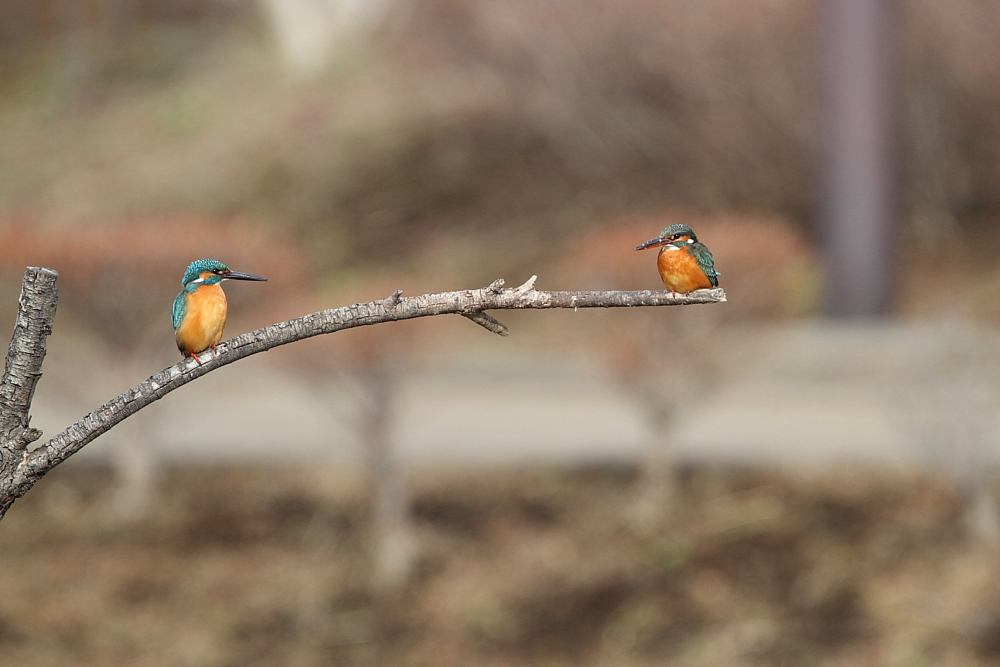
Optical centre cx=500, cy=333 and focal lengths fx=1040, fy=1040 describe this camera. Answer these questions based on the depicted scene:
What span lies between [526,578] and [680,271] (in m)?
6.59

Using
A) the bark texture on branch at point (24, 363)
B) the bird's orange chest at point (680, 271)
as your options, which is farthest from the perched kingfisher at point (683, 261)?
the bark texture on branch at point (24, 363)

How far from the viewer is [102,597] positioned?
748 cm

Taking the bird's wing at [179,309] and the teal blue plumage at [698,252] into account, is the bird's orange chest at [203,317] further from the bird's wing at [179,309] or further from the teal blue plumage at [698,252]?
the teal blue plumage at [698,252]

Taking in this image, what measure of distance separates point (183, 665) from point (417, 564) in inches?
72.4

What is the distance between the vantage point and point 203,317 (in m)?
1.23

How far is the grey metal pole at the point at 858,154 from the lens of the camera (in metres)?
12.3

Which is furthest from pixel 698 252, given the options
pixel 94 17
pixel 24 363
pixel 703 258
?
pixel 94 17

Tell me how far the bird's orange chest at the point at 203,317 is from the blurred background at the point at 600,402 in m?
5.88

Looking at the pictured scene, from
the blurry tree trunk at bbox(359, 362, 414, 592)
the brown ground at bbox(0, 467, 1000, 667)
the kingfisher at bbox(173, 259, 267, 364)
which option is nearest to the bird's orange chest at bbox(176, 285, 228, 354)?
the kingfisher at bbox(173, 259, 267, 364)

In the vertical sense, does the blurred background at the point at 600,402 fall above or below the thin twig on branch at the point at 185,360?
above

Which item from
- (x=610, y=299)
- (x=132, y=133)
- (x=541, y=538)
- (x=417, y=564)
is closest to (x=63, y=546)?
(x=417, y=564)

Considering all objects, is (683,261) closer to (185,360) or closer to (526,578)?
(185,360)

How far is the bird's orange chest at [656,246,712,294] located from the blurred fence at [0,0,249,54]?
33.4 meters

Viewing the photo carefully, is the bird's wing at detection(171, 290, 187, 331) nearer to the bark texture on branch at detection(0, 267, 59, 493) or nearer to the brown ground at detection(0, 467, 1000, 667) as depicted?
the bark texture on branch at detection(0, 267, 59, 493)
